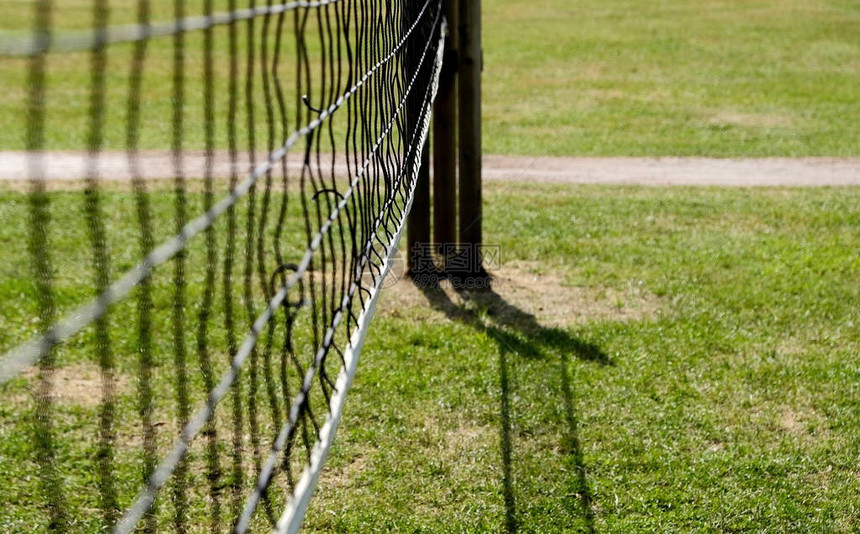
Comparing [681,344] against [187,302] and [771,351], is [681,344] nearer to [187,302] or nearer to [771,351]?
[771,351]

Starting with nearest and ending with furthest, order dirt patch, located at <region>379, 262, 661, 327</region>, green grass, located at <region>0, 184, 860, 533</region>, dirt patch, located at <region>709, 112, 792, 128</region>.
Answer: green grass, located at <region>0, 184, 860, 533</region>, dirt patch, located at <region>379, 262, 661, 327</region>, dirt patch, located at <region>709, 112, 792, 128</region>

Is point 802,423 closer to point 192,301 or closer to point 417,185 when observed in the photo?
point 417,185

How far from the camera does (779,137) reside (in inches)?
464

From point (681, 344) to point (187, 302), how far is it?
3.01 metres

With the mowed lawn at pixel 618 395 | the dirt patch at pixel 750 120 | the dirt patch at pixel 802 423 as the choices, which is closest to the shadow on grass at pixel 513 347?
the mowed lawn at pixel 618 395

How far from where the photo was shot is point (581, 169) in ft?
33.8

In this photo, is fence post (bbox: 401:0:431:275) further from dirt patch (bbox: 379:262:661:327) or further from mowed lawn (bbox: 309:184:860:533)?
mowed lawn (bbox: 309:184:860:533)

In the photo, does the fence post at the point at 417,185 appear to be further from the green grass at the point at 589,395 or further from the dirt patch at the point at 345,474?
the dirt patch at the point at 345,474

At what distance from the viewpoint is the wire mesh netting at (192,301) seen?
83.7 inches

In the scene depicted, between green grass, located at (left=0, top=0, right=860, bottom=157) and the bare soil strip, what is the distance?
0.41m

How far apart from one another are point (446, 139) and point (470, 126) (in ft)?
0.58

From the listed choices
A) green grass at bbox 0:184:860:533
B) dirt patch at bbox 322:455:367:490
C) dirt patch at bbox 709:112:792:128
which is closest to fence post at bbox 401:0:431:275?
green grass at bbox 0:184:860:533


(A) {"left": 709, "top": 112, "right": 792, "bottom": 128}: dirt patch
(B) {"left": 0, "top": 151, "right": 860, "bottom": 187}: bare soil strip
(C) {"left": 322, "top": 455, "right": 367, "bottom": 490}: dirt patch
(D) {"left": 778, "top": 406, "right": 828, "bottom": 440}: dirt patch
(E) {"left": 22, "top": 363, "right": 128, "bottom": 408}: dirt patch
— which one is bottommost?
(C) {"left": 322, "top": 455, "right": 367, "bottom": 490}: dirt patch

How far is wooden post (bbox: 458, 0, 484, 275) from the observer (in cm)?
652
